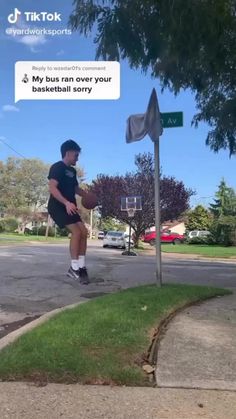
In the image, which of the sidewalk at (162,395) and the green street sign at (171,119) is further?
the green street sign at (171,119)

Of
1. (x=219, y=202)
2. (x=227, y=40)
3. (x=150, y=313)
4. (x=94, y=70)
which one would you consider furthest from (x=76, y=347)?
(x=219, y=202)

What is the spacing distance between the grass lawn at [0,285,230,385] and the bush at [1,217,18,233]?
71.0 meters

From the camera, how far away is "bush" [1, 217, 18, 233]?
76.2 m

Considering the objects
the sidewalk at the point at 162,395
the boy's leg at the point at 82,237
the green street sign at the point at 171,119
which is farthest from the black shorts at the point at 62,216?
the sidewalk at the point at 162,395

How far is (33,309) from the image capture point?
686 centimetres

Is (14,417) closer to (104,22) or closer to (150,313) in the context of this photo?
(150,313)

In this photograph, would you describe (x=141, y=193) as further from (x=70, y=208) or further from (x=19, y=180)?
(x=19, y=180)

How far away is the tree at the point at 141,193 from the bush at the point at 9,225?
34664 mm

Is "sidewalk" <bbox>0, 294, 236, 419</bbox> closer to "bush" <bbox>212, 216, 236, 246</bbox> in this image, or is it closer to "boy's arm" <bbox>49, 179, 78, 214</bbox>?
"boy's arm" <bbox>49, 179, 78, 214</bbox>

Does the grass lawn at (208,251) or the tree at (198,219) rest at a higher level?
the tree at (198,219)

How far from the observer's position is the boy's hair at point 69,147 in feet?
23.6

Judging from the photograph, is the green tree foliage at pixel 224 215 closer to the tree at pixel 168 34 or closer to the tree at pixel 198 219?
the tree at pixel 198 219

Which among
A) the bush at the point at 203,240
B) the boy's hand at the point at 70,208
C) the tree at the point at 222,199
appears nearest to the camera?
the boy's hand at the point at 70,208

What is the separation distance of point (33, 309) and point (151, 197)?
34860mm
